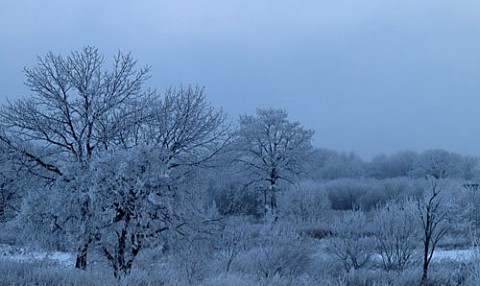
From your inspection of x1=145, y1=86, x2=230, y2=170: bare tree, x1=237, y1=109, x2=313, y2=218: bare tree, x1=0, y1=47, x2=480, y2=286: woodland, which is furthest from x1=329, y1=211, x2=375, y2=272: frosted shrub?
x1=237, y1=109, x2=313, y2=218: bare tree

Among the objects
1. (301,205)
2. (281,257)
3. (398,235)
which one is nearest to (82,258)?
(281,257)

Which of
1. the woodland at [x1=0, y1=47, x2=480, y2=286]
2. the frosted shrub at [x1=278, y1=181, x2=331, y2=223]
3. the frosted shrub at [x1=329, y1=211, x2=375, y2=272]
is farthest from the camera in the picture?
the frosted shrub at [x1=278, y1=181, x2=331, y2=223]

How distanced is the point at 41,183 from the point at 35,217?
267 centimetres

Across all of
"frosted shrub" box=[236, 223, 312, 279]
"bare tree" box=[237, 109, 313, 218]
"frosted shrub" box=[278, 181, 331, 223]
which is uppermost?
"bare tree" box=[237, 109, 313, 218]

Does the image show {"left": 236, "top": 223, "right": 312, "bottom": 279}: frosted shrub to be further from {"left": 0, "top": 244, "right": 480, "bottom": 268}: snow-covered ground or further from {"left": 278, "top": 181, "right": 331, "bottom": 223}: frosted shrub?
{"left": 278, "top": 181, "right": 331, "bottom": 223}: frosted shrub

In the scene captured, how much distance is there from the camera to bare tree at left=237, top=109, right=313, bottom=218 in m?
36.1

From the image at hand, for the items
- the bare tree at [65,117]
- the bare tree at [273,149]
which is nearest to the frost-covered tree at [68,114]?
the bare tree at [65,117]

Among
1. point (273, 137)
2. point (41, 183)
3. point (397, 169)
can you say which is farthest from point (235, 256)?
point (397, 169)

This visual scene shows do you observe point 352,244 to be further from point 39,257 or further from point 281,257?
point 39,257

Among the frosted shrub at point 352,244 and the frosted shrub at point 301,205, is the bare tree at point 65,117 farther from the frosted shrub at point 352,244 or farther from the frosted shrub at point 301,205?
the frosted shrub at point 301,205

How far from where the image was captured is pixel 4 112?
49.2ft

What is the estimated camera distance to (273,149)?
36781 millimetres

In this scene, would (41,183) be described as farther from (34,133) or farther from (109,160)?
(109,160)

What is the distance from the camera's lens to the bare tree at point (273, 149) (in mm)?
36094
